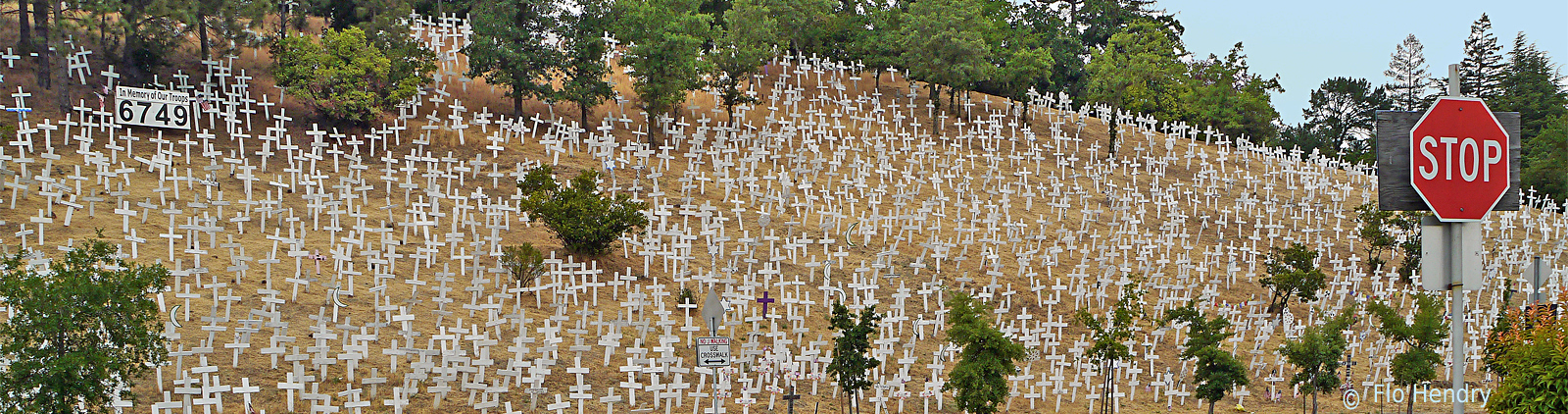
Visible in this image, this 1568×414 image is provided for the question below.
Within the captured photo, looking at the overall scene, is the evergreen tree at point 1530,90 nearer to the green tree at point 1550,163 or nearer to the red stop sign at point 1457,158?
the green tree at point 1550,163

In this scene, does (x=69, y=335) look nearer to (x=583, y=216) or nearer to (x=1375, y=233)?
(x=583, y=216)

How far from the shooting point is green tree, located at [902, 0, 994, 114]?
44938mm

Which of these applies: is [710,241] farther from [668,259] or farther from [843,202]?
[843,202]

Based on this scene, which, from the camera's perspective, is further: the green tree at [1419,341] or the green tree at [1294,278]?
the green tree at [1294,278]

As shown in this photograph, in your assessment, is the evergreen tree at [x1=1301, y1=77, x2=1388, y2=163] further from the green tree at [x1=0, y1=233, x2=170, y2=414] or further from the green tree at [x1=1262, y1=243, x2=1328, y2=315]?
the green tree at [x1=0, y1=233, x2=170, y2=414]

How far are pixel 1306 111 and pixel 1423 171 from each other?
202 feet

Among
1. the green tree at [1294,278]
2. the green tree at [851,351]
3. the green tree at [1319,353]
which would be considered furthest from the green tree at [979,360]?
the green tree at [1294,278]

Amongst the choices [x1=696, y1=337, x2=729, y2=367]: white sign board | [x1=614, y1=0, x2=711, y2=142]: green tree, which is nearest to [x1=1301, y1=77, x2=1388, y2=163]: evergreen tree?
[x1=614, y1=0, x2=711, y2=142]: green tree

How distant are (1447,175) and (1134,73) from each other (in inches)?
1446

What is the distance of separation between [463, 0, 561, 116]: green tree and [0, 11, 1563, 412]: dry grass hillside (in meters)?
1.34

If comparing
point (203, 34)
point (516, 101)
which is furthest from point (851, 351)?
point (203, 34)

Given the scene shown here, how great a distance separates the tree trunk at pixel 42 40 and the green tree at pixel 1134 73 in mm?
31765

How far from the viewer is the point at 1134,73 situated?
45.2m

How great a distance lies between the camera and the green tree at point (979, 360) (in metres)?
17.4
